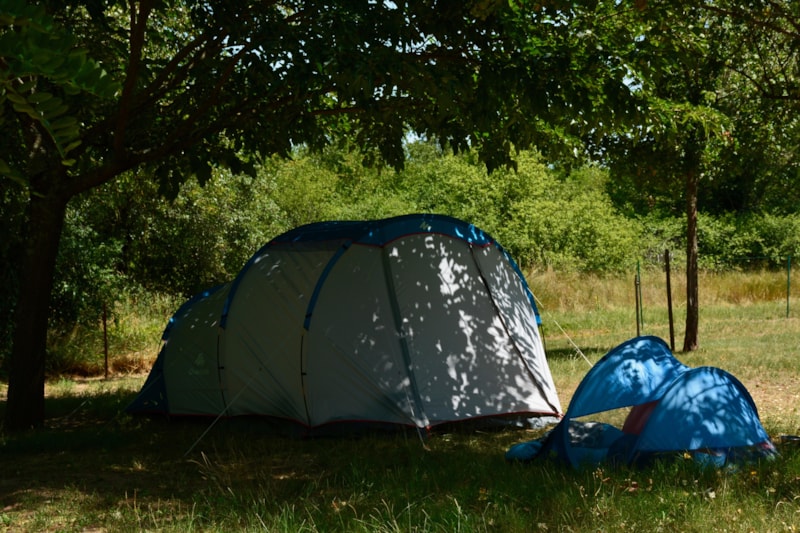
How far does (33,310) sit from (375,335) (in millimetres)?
3284

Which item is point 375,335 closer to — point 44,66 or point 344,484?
point 344,484

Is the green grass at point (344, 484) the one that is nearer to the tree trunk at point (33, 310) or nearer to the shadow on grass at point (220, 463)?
the shadow on grass at point (220, 463)

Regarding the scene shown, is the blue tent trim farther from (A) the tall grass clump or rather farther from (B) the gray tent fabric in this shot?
(A) the tall grass clump

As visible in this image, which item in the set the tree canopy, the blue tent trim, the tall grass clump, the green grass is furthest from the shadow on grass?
the tall grass clump

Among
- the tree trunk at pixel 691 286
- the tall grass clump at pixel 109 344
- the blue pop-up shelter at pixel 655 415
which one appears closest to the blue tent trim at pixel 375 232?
the blue pop-up shelter at pixel 655 415

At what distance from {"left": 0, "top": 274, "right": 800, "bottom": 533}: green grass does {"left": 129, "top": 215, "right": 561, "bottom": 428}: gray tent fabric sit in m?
0.31

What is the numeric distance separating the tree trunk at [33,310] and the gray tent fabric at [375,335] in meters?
1.44

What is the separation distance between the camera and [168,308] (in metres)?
18.0

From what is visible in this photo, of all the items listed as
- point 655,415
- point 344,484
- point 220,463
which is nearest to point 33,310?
point 220,463

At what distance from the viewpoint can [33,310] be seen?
8281 mm

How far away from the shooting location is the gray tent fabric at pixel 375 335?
26.9ft

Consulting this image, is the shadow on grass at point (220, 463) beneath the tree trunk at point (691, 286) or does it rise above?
beneath

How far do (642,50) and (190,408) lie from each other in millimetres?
5670

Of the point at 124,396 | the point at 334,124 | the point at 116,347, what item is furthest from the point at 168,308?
the point at 334,124
